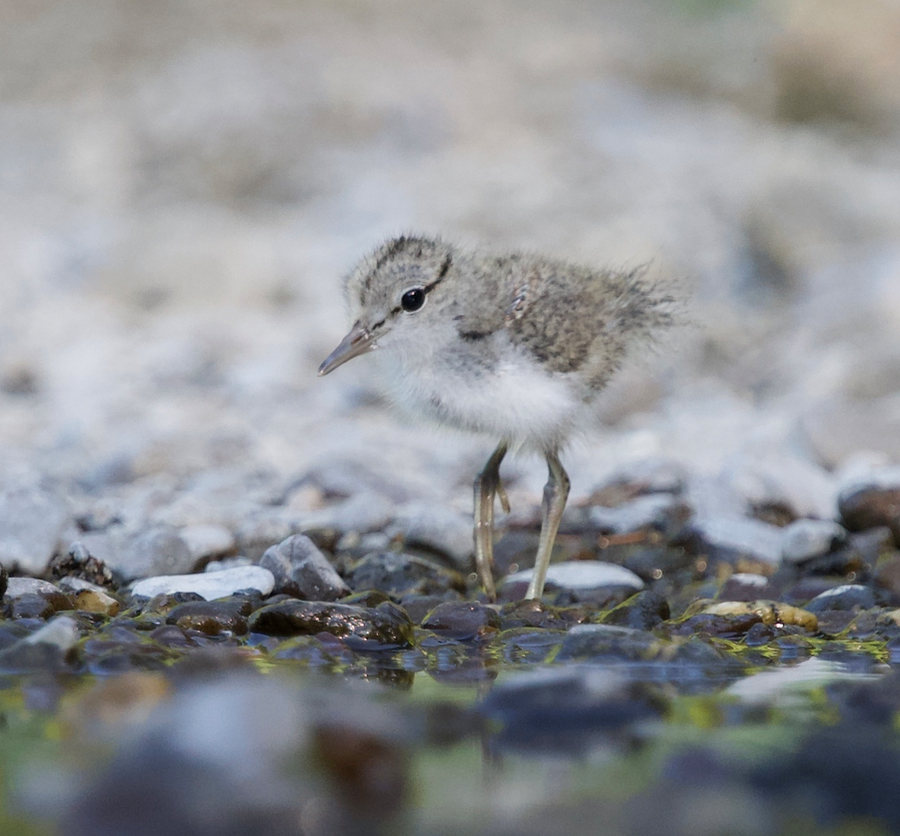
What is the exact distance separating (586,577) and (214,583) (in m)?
1.17

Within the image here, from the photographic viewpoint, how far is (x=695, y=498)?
464cm

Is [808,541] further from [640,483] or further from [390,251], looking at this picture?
[390,251]

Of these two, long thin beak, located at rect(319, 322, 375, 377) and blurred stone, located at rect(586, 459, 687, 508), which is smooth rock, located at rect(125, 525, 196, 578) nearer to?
long thin beak, located at rect(319, 322, 375, 377)

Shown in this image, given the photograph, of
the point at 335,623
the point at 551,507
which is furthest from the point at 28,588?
the point at 551,507

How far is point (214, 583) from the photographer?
3381 millimetres

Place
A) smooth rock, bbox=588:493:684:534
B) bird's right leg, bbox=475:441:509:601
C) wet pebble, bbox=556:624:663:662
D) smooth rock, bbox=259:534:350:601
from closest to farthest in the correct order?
wet pebble, bbox=556:624:663:662, smooth rock, bbox=259:534:350:601, bird's right leg, bbox=475:441:509:601, smooth rock, bbox=588:493:684:534

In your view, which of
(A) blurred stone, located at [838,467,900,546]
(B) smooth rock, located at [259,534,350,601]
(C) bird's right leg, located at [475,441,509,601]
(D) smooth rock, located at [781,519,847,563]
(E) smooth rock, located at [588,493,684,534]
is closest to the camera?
(B) smooth rock, located at [259,534,350,601]

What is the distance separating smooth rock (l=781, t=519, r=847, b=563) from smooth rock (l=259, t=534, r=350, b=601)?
1521mm

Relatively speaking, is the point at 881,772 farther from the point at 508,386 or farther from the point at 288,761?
the point at 508,386

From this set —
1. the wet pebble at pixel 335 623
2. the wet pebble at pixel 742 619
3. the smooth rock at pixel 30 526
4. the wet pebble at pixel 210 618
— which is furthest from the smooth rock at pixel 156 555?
the wet pebble at pixel 742 619

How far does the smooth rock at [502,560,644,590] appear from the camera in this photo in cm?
377

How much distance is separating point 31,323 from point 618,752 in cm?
640

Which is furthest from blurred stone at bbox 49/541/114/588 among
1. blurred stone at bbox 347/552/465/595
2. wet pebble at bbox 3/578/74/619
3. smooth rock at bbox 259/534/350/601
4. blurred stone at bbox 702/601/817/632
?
blurred stone at bbox 702/601/817/632

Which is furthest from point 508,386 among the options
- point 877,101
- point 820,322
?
point 877,101
